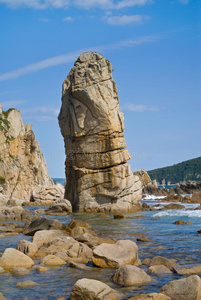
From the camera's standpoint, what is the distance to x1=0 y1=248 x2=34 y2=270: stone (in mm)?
11670

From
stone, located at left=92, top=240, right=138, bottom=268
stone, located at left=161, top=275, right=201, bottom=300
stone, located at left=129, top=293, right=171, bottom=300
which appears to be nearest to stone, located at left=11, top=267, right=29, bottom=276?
stone, located at left=92, top=240, right=138, bottom=268

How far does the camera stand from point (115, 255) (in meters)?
11.9

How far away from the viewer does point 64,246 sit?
14.1 metres

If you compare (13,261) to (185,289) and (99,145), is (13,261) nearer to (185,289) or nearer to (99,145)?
(185,289)

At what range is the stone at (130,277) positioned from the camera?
9.81 meters

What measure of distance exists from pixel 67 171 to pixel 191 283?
1215 inches

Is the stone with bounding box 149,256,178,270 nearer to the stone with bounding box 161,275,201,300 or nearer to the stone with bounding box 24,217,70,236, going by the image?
the stone with bounding box 161,275,201,300

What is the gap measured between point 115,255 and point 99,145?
77.5 feet

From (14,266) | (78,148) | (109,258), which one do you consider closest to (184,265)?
(109,258)

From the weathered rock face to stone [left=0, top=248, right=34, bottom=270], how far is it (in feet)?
74.9

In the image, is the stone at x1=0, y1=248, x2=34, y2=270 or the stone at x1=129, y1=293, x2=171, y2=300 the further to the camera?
the stone at x1=0, y1=248, x2=34, y2=270

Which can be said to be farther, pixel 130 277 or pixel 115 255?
pixel 115 255

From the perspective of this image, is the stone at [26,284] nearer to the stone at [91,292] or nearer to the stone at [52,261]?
the stone at [91,292]

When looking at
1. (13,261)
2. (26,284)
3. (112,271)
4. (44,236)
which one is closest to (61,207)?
(44,236)
